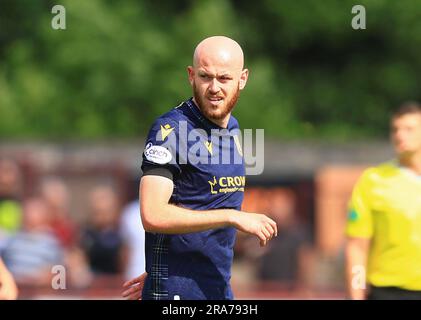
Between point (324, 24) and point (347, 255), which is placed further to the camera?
point (324, 24)

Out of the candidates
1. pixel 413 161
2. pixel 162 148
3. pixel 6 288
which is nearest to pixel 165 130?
pixel 162 148

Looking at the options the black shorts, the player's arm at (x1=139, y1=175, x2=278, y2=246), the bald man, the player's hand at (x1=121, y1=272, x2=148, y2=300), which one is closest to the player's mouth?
the bald man

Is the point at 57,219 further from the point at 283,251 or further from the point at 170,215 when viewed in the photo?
the point at 170,215

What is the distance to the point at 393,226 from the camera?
7.69 metres

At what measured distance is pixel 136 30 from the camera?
34812 mm

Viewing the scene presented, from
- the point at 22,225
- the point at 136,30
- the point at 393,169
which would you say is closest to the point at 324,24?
the point at 136,30

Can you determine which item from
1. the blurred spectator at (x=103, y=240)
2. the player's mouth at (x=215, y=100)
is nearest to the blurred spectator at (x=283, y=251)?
the blurred spectator at (x=103, y=240)

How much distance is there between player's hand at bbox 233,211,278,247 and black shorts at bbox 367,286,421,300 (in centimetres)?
222

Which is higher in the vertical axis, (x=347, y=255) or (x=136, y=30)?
(x=136, y=30)

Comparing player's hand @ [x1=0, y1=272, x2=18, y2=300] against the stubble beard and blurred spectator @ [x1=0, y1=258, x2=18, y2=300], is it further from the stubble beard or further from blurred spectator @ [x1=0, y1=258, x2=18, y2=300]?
the stubble beard

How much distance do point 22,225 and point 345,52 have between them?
24.8 meters

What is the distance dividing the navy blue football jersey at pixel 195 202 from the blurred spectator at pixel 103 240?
7877mm
